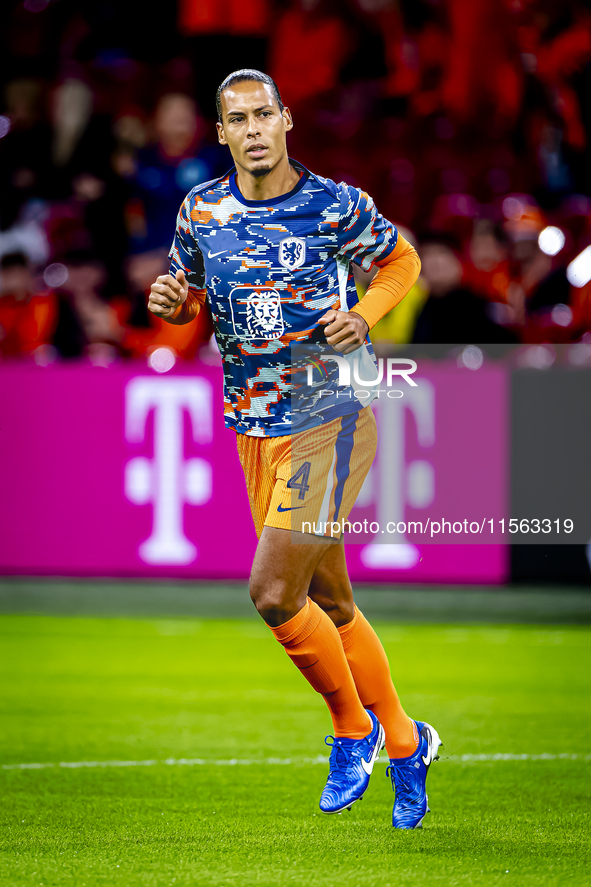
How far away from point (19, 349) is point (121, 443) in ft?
5.26

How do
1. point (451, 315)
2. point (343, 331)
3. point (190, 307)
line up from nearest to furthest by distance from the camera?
point (343, 331) → point (190, 307) → point (451, 315)

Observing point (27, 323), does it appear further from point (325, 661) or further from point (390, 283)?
point (325, 661)

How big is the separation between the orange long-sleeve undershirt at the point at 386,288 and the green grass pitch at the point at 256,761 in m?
1.53

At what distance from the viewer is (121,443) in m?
8.27

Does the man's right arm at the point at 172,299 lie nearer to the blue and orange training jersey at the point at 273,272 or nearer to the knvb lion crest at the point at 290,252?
the blue and orange training jersey at the point at 273,272

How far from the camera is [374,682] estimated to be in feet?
13.0

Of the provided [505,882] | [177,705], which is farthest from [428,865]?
[177,705]

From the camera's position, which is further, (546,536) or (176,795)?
(546,536)

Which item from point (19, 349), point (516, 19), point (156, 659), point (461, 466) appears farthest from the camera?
point (516, 19)

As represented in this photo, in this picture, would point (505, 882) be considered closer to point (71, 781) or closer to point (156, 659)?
point (71, 781)

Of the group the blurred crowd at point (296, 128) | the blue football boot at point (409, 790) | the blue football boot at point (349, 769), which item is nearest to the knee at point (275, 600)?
the blue football boot at point (349, 769)

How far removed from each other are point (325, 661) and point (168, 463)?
454cm

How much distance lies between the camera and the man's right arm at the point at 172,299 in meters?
3.84

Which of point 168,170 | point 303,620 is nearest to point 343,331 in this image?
point 303,620
